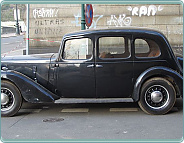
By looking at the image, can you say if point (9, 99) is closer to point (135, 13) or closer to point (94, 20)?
point (94, 20)

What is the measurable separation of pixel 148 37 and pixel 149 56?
1.38 ft

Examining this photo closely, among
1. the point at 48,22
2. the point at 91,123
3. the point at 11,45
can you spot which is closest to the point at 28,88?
the point at 91,123

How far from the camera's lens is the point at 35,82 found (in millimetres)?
6262

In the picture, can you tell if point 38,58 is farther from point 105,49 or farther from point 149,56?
point 149,56

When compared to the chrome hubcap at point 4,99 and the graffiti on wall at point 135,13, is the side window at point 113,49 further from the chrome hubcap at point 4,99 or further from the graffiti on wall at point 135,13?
the graffiti on wall at point 135,13

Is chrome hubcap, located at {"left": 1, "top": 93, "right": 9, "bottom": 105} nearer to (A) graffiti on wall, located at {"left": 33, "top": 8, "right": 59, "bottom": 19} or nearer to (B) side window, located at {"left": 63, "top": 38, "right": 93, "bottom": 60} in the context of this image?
(B) side window, located at {"left": 63, "top": 38, "right": 93, "bottom": 60}

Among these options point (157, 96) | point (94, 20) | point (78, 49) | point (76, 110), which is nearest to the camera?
point (157, 96)

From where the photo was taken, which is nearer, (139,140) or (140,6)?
(139,140)

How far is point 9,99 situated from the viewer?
6137 millimetres

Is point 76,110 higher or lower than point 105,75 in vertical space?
lower

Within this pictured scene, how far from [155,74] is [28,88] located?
275 cm

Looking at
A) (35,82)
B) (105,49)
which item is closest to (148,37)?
(105,49)

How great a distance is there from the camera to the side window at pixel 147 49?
6.24 m

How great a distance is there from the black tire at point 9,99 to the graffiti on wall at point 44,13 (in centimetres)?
1045
